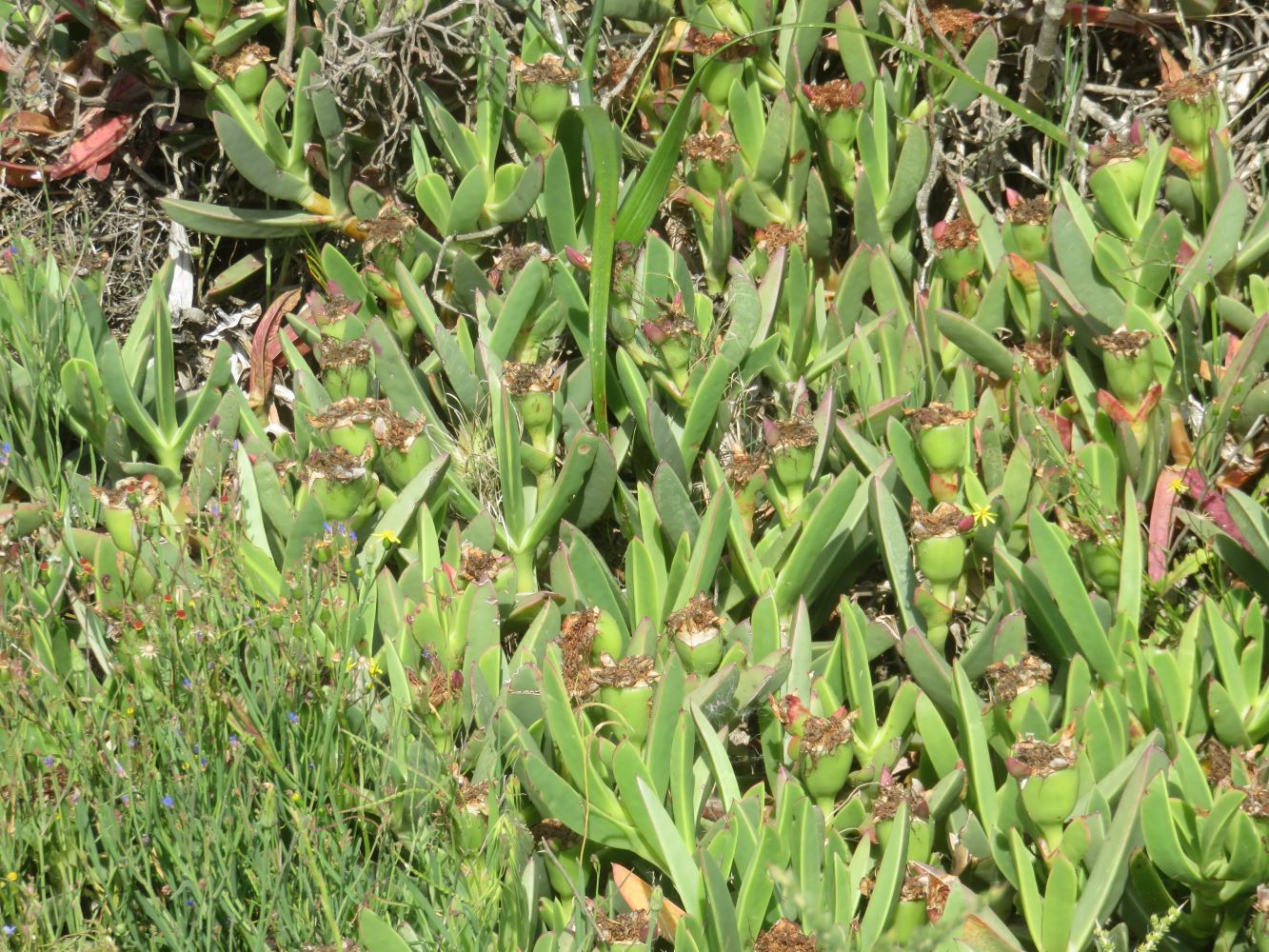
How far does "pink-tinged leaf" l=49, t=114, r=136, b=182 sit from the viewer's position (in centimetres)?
250

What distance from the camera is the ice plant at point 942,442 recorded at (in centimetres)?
196

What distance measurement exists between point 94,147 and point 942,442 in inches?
64.0

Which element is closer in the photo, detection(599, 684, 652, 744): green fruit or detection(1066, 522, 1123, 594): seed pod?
detection(599, 684, 652, 744): green fruit

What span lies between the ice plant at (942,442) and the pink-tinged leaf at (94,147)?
1.53 metres

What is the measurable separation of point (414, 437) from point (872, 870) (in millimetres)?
909

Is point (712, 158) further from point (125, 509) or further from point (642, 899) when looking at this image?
point (642, 899)

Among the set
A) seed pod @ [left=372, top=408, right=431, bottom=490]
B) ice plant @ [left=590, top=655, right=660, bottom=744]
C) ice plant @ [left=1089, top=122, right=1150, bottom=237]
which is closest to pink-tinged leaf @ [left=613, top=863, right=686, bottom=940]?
ice plant @ [left=590, top=655, right=660, bottom=744]

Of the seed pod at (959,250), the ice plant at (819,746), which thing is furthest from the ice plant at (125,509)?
the seed pod at (959,250)

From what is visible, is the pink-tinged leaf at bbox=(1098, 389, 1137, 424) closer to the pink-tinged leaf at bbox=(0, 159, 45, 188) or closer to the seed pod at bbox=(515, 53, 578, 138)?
the seed pod at bbox=(515, 53, 578, 138)

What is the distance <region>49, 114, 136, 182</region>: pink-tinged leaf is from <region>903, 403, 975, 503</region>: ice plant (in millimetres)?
1528

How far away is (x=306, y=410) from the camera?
2.19 m

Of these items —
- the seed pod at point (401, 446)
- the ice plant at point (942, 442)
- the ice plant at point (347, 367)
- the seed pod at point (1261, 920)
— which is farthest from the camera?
the ice plant at point (347, 367)

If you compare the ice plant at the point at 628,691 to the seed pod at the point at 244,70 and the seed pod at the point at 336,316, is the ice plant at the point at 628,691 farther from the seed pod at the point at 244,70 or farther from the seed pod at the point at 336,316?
the seed pod at the point at 244,70

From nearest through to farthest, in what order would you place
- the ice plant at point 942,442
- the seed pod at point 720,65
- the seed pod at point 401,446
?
the ice plant at point 942,442
the seed pod at point 401,446
the seed pod at point 720,65
